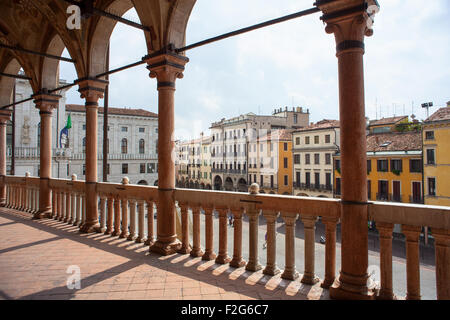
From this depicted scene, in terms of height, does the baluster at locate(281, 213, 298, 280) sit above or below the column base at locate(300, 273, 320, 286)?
above

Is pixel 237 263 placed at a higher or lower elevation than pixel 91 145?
lower

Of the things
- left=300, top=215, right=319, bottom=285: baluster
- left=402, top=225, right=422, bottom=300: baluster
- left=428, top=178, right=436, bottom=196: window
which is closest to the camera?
left=402, top=225, right=422, bottom=300: baluster

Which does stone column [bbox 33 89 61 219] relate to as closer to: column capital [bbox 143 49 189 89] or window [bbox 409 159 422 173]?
column capital [bbox 143 49 189 89]

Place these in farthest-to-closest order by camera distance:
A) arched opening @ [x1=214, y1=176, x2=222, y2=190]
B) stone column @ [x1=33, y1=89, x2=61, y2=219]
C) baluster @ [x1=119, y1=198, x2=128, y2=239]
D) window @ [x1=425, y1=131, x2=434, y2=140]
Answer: arched opening @ [x1=214, y1=176, x2=222, y2=190], window @ [x1=425, y1=131, x2=434, y2=140], stone column @ [x1=33, y1=89, x2=61, y2=219], baluster @ [x1=119, y1=198, x2=128, y2=239]

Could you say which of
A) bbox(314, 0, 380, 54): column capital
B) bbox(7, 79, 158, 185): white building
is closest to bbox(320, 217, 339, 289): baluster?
bbox(314, 0, 380, 54): column capital

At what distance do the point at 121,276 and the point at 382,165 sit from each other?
25.7m

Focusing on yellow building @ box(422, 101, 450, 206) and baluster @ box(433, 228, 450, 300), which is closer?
baluster @ box(433, 228, 450, 300)

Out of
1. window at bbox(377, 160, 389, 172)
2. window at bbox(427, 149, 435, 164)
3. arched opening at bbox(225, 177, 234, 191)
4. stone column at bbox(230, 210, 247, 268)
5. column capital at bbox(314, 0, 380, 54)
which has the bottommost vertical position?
arched opening at bbox(225, 177, 234, 191)

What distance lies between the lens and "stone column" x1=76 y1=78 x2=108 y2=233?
240 inches

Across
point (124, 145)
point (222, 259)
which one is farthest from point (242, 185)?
point (222, 259)

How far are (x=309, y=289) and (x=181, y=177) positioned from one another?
54204mm

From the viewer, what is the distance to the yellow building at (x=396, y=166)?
2273 cm

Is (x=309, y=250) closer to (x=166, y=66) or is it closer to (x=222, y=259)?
(x=222, y=259)

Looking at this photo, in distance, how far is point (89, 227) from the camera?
19.4 ft
